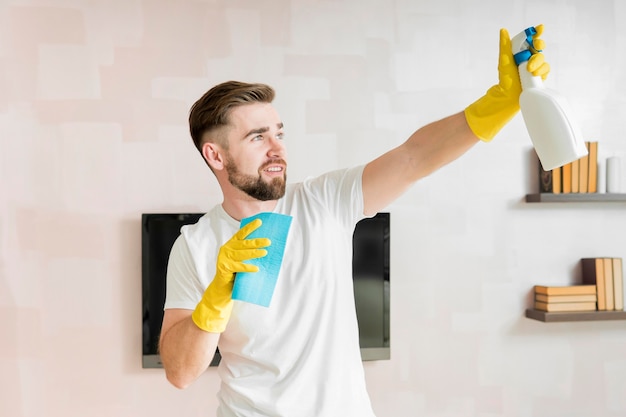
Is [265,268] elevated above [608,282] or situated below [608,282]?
above

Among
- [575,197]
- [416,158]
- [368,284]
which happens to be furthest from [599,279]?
[416,158]

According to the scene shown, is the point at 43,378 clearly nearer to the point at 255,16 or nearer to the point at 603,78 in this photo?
the point at 255,16

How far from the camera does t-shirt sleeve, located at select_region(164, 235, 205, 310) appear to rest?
165 cm

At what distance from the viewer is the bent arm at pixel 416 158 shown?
1524mm

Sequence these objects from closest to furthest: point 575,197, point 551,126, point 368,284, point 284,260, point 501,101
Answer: point 551,126
point 501,101
point 284,260
point 368,284
point 575,197

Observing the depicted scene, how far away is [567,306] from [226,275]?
2.12 m

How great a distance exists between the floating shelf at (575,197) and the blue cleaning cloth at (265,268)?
192cm

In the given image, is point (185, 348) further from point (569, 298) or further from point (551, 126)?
point (569, 298)

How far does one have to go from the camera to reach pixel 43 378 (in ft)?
9.49

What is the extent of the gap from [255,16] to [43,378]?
1.84 meters

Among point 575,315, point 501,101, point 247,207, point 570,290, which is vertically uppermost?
point 501,101

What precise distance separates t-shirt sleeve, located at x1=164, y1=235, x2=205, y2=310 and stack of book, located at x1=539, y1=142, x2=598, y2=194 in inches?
77.9

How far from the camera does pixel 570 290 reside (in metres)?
3.05

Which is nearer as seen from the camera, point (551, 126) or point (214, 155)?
point (551, 126)
